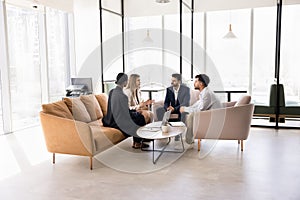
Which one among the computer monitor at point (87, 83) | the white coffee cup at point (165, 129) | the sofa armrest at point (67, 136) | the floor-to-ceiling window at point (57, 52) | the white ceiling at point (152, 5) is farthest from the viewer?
the floor-to-ceiling window at point (57, 52)

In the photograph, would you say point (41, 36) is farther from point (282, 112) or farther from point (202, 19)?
point (282, 112)

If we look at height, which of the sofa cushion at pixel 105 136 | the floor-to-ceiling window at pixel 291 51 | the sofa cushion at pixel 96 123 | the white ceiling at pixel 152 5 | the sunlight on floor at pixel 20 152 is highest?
the white ceiling at pixel 152 5

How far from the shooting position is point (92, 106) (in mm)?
4516

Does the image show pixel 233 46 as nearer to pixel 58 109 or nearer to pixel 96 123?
pixel 96 123

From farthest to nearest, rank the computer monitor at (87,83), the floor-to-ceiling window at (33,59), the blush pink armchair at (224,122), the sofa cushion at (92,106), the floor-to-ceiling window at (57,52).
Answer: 1. the floor-to-ceiling window at (57,52)
2. the computer monitor at (87,83)
3. the floor-to-ceiling window at (33,59)
4. the sofa cushion at (92,106)
5. the blush pink armchair at (224,122)

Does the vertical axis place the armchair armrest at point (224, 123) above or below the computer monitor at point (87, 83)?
below

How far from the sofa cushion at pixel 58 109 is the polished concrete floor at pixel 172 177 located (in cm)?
63

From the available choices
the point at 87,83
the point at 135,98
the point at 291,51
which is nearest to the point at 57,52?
the point at 87,83

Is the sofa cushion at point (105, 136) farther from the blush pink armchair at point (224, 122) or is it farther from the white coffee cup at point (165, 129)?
the blush pink armchair at point (224, 122)

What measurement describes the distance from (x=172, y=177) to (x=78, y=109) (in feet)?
5.75

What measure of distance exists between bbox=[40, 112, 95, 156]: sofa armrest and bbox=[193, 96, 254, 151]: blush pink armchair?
5.28 ft

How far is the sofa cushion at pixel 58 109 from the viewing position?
356 centimetres

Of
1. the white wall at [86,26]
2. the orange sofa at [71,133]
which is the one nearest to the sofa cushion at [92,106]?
the orange sofa at [71,133]

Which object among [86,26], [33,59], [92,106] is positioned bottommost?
[92,106]
